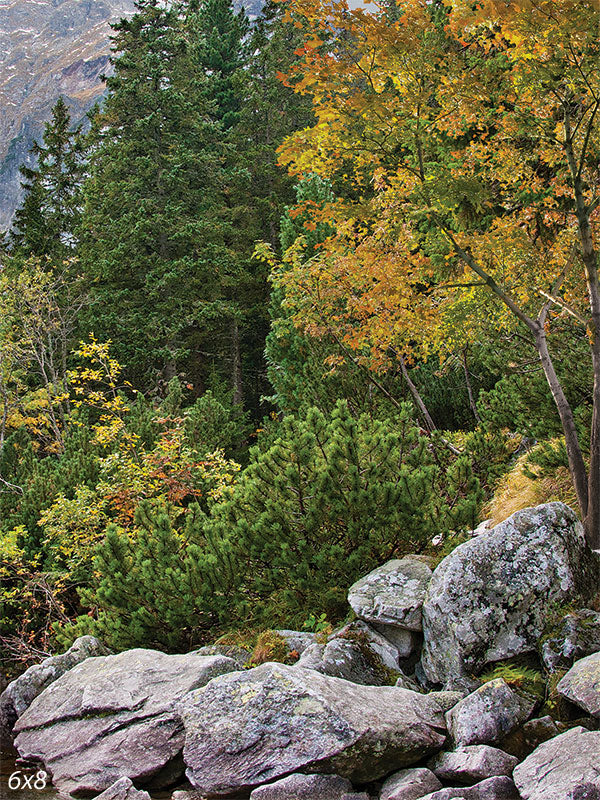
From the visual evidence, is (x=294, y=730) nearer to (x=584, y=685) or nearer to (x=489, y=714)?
(x=489, y=714)

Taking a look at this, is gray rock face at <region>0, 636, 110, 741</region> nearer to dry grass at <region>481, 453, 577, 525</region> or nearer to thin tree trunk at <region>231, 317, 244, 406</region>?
dry grass at <region>481, 453, 577, 525</region>

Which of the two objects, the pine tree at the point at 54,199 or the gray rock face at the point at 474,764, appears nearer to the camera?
the gray rock face at the point at 474,764

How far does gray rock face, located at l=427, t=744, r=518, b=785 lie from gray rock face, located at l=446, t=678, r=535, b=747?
9 centimetres

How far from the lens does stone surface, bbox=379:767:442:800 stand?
12.0ft

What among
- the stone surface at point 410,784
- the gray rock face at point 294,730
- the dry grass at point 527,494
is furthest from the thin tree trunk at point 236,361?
the stone surface at point 410,784

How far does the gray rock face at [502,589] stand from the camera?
454cm

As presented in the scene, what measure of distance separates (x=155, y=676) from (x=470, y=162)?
17.7 feet

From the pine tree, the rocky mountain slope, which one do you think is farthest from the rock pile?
the rocky mountain slope

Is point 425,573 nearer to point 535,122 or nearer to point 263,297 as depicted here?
point 535,122

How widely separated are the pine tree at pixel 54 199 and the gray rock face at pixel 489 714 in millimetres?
19835

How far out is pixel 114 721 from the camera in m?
4.86

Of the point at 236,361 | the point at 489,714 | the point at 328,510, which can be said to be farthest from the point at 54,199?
the point at 489,714

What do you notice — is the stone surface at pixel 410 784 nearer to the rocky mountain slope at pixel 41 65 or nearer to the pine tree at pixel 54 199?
the pine tree at pixel 54 199

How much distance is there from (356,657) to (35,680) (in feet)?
11.2
